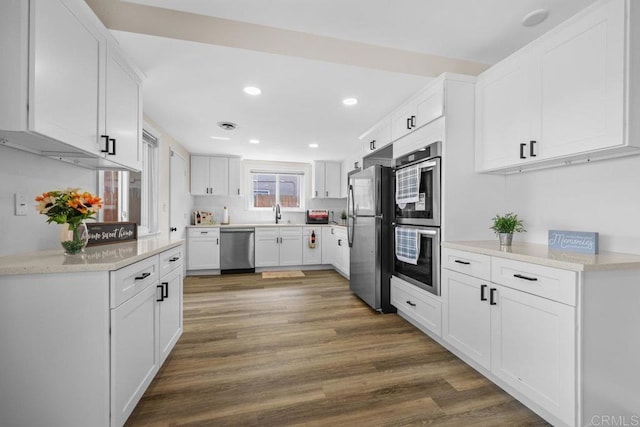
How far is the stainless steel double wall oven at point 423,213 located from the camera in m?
2.33

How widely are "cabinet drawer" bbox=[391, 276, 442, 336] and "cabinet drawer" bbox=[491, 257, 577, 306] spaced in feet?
2.29

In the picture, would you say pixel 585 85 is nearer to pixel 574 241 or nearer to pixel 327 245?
pixel 574 241

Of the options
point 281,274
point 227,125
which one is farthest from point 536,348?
point 281,274

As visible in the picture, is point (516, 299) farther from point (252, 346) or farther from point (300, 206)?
point (300, 206)

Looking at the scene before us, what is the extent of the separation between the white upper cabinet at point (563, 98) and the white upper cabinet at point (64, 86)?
2801 millimetres

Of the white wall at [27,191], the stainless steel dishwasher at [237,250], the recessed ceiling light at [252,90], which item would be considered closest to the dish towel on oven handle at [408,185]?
the recessed ceiling light at [252,90]

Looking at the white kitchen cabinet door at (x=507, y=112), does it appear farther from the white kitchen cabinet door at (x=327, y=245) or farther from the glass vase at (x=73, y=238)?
the white kitchen cabinet door at (x=327, y=245)

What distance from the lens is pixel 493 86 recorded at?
A: 2174mm

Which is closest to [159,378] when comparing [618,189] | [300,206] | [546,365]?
[546,365]

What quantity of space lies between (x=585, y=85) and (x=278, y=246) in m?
4.60

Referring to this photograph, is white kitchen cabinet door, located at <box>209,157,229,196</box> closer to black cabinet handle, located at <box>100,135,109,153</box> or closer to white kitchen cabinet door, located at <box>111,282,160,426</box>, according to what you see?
black cabinet handle, located at <box>100,135,109,153</box>

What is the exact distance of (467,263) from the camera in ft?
6.56

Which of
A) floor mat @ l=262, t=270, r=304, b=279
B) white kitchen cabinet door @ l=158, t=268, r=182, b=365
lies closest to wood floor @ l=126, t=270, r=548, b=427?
white kitchen cabinet door @ l=158, t=268, r=182, b=365

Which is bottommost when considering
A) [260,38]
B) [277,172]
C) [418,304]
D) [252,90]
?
[418,304]
